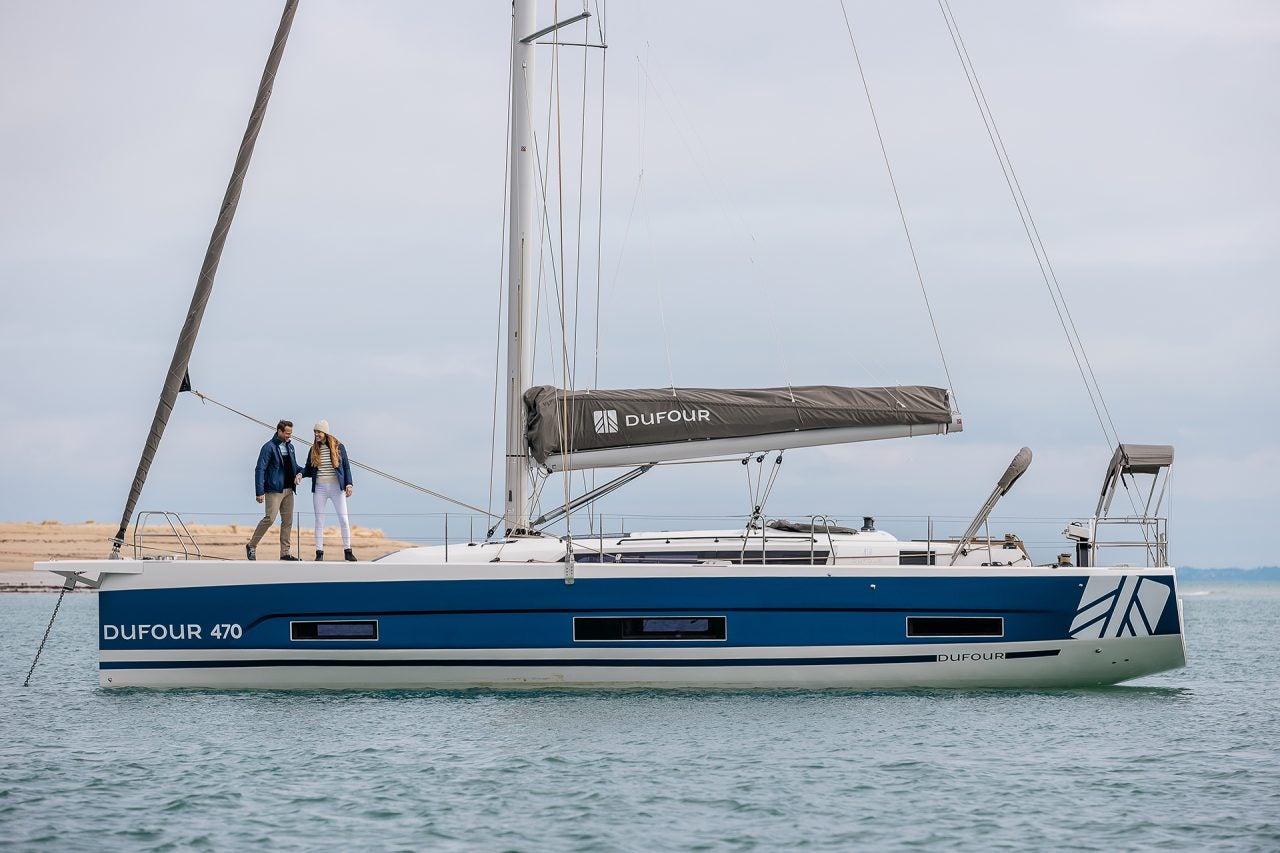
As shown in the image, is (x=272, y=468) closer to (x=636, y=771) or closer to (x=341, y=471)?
(x=341, y=471)

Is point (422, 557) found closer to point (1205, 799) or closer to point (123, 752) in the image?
point (123, 752)

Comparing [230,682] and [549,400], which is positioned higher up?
[549,400]

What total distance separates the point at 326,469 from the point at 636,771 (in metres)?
6.11

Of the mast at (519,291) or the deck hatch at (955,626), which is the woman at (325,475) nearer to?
the mast at (519,291)

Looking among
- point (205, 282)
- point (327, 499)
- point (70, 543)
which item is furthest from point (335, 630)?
point (70, 543)

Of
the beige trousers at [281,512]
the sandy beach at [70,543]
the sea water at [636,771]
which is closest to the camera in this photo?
the sea water at [636,771]

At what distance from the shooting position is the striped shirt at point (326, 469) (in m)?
15.6

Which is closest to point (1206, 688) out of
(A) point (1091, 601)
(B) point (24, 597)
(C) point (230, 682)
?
(A) point (1091, 601)

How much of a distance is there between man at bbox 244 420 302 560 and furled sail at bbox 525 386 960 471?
111 inches

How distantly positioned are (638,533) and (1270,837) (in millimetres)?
8349

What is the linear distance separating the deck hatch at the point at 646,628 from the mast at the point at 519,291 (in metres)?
1.71

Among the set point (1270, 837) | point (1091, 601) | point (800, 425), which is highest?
point (800, 425)

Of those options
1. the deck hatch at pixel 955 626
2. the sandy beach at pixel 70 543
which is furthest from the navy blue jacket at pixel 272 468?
the sandy beach at pixel 70 543

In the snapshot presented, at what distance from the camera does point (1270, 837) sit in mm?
9656
